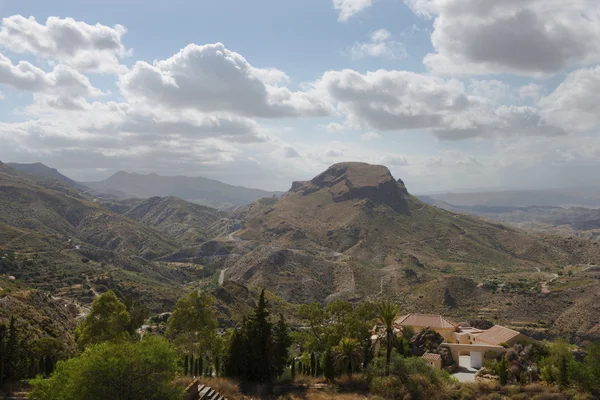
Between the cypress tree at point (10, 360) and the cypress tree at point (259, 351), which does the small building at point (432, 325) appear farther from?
the cypress tree at point (10, 360)

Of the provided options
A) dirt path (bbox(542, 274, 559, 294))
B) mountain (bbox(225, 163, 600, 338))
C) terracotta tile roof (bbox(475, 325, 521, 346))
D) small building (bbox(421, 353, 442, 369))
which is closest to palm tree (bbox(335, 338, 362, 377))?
small building (bbox(421, 353, 442, 369))

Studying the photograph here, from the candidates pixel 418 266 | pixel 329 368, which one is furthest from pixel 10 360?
pixel 418 266

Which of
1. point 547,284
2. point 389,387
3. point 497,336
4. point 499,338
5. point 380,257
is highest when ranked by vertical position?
point 389,387

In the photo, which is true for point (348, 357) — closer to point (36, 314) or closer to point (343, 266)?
point (36, 314)

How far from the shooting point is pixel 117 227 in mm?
198000

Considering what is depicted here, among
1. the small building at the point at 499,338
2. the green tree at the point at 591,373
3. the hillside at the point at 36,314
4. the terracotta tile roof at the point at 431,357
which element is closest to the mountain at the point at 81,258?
the hillside at the point at 36,314

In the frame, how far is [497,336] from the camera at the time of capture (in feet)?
153

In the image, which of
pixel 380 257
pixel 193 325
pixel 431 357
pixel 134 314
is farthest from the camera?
pixel 380 257

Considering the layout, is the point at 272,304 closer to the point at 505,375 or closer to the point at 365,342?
the point at 365,342

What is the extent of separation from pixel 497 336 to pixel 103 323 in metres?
40.5

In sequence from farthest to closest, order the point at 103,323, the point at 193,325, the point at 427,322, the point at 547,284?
the point at 547,284 < the point at 427,322 < the point at 193,325 < the point at 103,323

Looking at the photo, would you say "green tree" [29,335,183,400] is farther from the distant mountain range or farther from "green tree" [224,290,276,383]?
the distant mountain range

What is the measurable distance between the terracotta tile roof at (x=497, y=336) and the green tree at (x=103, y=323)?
3682 cm

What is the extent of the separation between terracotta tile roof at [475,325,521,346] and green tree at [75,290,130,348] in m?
36.8
